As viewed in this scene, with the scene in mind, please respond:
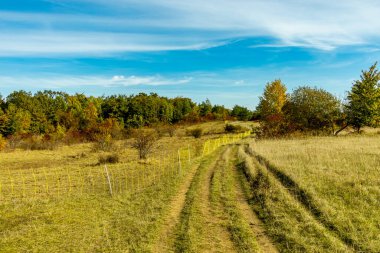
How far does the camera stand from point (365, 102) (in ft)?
143

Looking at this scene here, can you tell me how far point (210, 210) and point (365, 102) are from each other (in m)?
40.5

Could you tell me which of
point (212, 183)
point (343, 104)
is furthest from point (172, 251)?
point (343, 104)

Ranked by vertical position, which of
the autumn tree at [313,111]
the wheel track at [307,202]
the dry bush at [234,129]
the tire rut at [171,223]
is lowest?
the tire rut at [171,223]

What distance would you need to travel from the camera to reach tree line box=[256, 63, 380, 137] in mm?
43844

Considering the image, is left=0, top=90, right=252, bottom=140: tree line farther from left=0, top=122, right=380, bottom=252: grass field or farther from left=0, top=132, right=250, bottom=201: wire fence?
left=0, top=122, right=380, bottom=252: grass field

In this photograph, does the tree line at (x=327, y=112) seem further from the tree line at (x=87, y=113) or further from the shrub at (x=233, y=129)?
the tree line at (x=87, y=113)

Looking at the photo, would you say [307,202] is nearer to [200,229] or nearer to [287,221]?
[287,221]

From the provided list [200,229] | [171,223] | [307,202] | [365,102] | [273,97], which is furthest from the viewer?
[273,97]

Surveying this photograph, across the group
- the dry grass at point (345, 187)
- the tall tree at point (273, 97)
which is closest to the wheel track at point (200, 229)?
the dry grass at point (345, 187)

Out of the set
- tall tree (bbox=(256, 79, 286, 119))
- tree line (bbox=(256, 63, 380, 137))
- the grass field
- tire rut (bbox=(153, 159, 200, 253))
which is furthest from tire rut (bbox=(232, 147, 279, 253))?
tall tree (bbox=(256, 79, 286, 119))

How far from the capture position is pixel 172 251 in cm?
916

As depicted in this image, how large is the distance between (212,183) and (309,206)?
665 cm

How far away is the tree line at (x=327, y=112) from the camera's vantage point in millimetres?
43844

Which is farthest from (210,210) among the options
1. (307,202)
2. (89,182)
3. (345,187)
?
(89,182)
